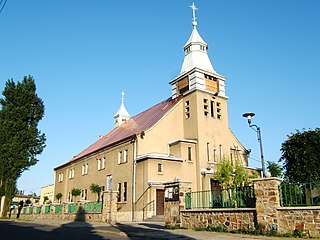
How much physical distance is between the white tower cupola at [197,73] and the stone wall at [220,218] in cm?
1841

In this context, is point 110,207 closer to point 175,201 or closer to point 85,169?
point 175,201

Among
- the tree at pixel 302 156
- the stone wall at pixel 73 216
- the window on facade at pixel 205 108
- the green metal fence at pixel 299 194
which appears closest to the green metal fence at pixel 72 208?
the stone wall at pixel 73 216

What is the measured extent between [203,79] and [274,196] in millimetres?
22197

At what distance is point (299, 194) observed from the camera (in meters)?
13.0

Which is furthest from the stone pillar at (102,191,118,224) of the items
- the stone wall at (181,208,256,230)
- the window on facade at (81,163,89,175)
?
the window on facade at (81,163,89,175)

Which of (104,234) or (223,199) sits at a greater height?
(223,199)

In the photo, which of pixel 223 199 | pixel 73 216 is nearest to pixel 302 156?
pixel 223 199

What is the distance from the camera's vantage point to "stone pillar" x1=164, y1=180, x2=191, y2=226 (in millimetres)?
17594

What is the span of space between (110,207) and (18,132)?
49.5 feet

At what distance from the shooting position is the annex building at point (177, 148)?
28750 millimetres

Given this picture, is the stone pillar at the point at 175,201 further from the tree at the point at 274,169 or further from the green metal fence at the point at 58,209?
the tree at the point at 274,169

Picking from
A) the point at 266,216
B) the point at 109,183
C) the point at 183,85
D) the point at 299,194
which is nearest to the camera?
the point at 299,194

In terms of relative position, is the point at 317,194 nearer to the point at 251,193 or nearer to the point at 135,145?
the point at 251,193

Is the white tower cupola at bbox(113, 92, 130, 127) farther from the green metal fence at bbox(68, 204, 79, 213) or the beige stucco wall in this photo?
the green metal fence at bbox(68, 204, 79, 213)
